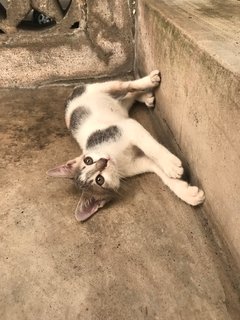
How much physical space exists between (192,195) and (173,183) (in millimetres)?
152

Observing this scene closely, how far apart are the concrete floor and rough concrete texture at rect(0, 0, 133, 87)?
104 centimetres

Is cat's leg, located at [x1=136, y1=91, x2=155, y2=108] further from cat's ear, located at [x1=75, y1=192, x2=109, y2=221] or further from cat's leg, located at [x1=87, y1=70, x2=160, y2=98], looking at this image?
cat's ear, located at [x1=75, y1=192, x2=109, y2=221]

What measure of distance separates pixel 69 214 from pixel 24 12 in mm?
1763

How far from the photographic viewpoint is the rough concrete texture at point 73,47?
299 centimetres

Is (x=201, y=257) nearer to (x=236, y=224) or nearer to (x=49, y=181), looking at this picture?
(x=236, y=224)

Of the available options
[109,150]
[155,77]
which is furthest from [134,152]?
[155,77]

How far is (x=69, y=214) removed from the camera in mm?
2045

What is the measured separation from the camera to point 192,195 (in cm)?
198

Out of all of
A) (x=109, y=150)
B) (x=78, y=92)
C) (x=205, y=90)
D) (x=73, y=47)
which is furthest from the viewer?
(x=73, y=47)

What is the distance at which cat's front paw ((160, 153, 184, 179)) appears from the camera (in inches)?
80.4

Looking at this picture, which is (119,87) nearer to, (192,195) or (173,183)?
(173,183)

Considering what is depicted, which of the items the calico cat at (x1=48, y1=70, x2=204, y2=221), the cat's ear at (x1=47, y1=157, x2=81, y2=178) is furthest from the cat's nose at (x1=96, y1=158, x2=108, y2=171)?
the cat's ear at (x1=47, y1=157, x2=81, y2=178)

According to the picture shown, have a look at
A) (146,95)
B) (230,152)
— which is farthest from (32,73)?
(230,152)

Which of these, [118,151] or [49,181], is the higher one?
[118,151]
